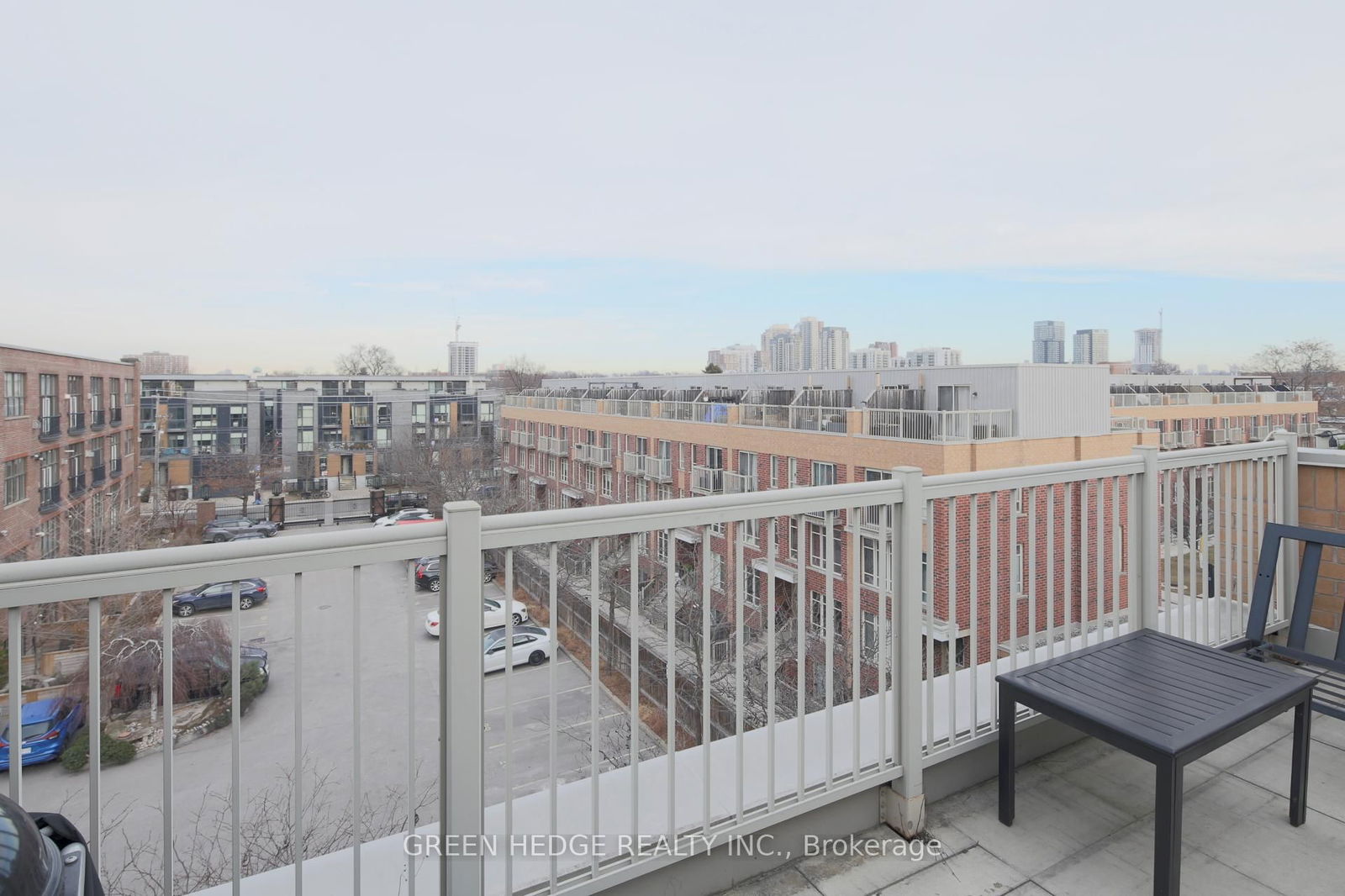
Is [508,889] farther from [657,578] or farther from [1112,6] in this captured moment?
[1112,6]

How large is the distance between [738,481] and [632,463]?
20.4 ft

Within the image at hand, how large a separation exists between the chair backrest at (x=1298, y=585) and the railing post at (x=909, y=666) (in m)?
1.55

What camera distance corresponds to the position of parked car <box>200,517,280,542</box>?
2280 centimetres

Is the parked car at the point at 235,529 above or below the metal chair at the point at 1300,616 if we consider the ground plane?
below

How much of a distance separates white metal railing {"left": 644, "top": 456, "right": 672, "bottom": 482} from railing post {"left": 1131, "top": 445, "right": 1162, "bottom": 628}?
20.8 metres

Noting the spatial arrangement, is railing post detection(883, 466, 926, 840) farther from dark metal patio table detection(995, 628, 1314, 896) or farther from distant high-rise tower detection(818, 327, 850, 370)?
distant high-rise tower detection(818, 327, 850, 370)

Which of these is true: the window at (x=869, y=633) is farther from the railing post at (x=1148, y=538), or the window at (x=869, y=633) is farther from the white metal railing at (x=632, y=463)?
the white metal railing at (x=632, y=463)

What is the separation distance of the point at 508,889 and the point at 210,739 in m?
0.65

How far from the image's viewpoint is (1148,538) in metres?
2.29

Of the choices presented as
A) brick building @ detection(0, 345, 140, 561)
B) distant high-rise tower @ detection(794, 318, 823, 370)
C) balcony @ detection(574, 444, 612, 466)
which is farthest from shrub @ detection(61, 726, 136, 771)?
distant high-rise tower @ detection(794, 318, 823, 370)

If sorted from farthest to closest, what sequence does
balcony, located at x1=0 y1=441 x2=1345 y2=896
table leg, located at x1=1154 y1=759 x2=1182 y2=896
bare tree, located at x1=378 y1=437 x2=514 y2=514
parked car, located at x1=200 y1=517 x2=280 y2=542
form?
bare tree, located at x1=378 y1=437 x2=514 y2=514 < parked car, located at x1=200 y1=517 x2=280 y2=542 < table leg, located at x1=1154 y1=759 x2=1182 y2=896 < balcony, located at x1=0 y1=441 x2=1345 y2=896

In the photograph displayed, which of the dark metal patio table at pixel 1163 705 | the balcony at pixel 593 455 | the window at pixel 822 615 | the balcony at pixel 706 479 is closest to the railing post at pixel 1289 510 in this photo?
the dark metal patio table at pixel 1163 705

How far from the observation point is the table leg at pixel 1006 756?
5.76 feet

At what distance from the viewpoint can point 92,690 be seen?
0.93 meters
